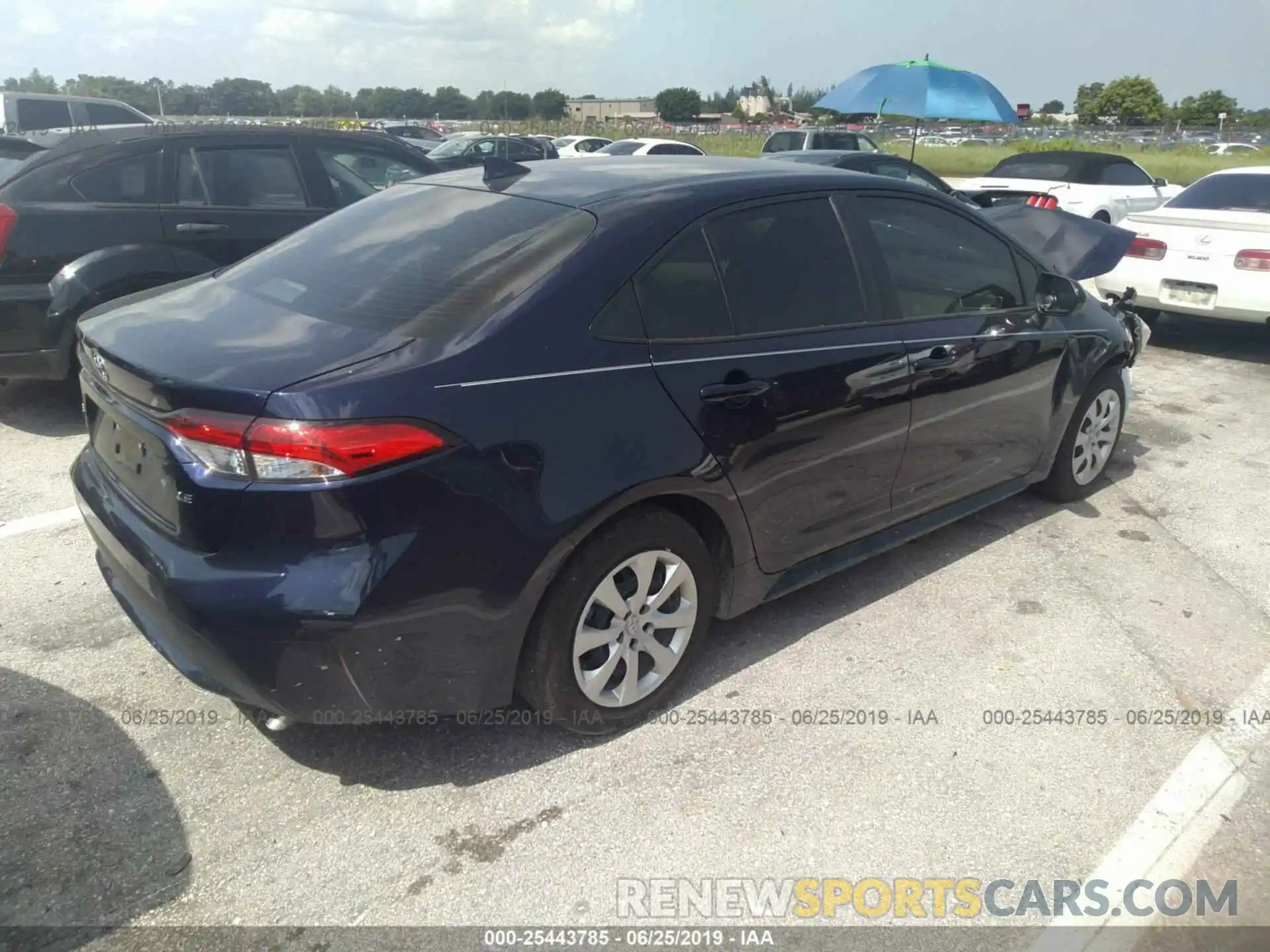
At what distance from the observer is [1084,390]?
15.3ft

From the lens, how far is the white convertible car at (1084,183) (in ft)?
40.7

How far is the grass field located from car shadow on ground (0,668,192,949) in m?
25.0

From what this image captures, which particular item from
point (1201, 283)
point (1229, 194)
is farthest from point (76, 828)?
point (1229, 194)

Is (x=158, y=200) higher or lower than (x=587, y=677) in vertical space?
higher

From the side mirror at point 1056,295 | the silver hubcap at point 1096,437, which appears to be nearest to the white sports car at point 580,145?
the silver hubcap at point 1096,437

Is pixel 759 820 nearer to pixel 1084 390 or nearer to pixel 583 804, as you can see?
pixel 583 804

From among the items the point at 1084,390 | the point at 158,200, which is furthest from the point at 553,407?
the point at 158,200

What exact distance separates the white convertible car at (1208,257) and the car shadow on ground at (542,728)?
433cm

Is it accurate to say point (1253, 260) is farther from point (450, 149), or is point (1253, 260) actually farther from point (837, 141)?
point (450, 149)

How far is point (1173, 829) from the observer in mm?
2773

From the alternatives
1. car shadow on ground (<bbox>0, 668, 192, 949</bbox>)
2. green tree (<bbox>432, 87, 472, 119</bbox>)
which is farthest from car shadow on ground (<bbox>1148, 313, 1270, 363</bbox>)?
green tree (<bbox>432, 87, 472, 119</bbox>)

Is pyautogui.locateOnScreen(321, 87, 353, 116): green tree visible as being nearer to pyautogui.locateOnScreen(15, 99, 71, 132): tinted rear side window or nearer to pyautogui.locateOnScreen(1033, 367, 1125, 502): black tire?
pyautogui.locateOnScreen(15, 99, 71, 132): tinted rear side window

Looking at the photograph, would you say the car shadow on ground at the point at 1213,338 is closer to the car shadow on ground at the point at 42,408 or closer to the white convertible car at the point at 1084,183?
the white convertible car at the point at 1084,183

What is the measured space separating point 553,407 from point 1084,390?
10.2 feet
